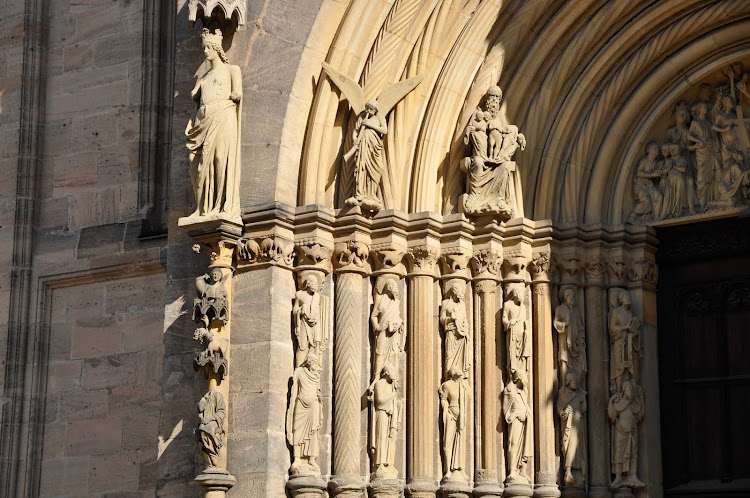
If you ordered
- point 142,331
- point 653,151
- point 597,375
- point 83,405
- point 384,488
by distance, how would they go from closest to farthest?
point 384,488 < point 597,375 < point 653,151 < point 142,331 < point 83,405

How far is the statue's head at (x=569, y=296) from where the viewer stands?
48.6 feet

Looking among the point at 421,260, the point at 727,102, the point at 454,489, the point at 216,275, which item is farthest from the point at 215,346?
the point at 727,102

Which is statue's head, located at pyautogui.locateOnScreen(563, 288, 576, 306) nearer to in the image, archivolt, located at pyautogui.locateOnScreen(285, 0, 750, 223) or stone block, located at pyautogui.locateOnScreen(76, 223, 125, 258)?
archivolt, located at pyautogui.locateOnScreen(285, 0, 750, 223)

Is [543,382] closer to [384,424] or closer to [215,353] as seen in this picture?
[384,424]

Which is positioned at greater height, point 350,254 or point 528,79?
point 528,79

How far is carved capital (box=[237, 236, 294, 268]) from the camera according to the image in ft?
45.6

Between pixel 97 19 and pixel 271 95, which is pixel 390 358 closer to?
pixel 271 95

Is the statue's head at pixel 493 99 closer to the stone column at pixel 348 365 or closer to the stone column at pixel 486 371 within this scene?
the stone column at pixel 486 371

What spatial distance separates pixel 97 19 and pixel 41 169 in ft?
5.59

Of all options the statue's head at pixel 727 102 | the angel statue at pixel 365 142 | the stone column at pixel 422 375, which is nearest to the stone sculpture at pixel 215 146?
the angel statue at pixel 365 142

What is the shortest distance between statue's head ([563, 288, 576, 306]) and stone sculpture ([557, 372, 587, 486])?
2.23 feet

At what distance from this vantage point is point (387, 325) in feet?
46.6

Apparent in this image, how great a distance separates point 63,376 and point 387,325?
3.94 metres

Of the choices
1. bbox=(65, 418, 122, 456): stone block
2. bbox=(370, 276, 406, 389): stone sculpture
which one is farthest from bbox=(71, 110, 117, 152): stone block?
bbox=(370, 276, 406, 389): stone sculpture
